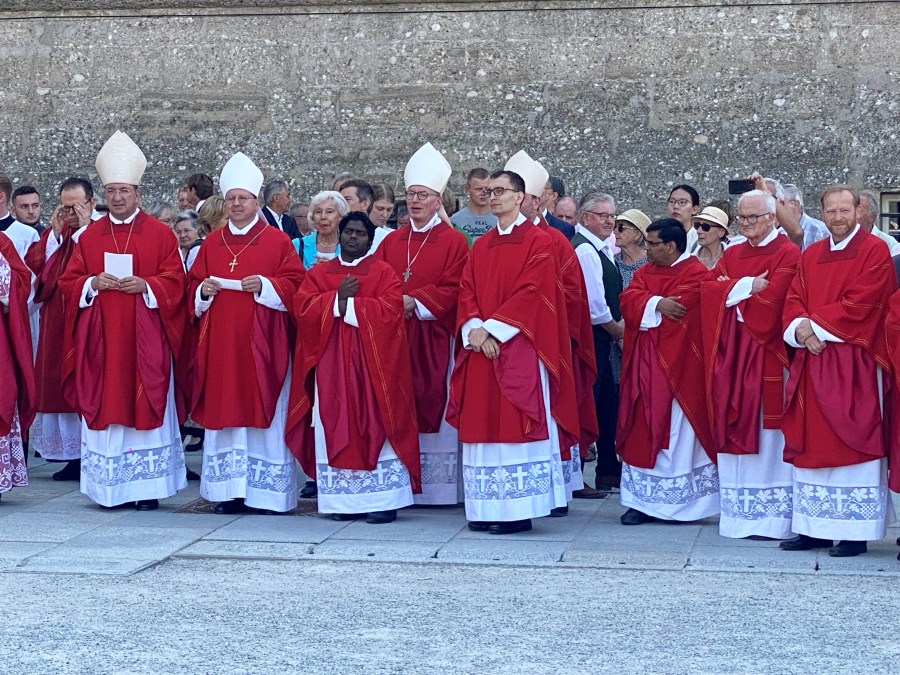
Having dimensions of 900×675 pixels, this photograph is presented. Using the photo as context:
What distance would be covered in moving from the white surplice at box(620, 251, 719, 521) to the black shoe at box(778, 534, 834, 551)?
0.72m

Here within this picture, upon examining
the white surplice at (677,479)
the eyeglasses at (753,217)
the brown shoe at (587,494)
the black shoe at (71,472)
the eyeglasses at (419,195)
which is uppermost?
the eyeglasses at (419,195)

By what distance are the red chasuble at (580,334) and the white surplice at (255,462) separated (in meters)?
1.51

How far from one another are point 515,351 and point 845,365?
159 cm

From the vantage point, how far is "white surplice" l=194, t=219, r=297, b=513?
792cm

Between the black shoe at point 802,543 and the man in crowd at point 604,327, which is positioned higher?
the man in crowd at point 604,327

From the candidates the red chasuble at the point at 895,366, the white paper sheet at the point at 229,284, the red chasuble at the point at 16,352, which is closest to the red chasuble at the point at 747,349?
the red chasuble at the point at 895,366

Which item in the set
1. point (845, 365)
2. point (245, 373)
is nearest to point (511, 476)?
point (245, 373)

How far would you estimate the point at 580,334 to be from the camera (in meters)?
7.98

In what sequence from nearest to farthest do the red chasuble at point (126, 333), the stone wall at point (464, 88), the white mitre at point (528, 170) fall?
the red chasuble at point (126, 333) → the white mitre at point (528, 170) → the stone wall at point (464, 88)

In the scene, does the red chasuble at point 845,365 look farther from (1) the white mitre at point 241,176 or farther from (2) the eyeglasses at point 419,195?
(1) the white mitre at point 241,176

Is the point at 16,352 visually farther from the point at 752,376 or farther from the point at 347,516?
the point at 752,376

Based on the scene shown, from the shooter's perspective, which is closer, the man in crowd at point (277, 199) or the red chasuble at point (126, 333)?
the red chasuble at point (126, 333)

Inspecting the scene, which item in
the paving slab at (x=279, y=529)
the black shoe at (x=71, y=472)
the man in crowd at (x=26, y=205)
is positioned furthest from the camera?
the man in crowd at (x=26, y=205)

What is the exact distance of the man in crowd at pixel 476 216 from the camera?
904cm
